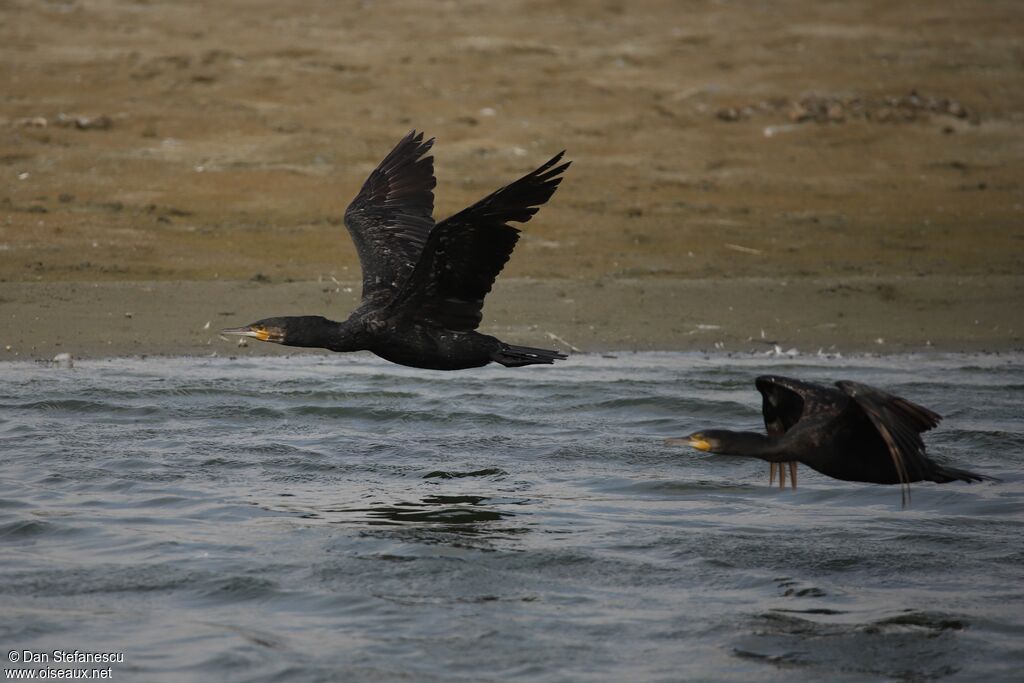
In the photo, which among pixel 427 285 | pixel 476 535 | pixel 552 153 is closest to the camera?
pixel 476 535

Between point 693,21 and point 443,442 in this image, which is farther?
point 693,21

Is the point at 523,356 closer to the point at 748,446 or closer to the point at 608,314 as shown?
the point at 748,446

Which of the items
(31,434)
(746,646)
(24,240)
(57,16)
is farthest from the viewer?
(57,16)

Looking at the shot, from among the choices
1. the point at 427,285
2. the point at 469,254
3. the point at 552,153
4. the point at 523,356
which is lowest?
the point at 523,356

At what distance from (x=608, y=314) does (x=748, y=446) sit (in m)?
5.77

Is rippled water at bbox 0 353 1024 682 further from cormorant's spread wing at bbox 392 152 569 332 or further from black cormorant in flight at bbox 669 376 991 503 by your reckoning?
cormorant's spread wing at bbox 392 152 569 332

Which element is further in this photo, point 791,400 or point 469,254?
point 469,254

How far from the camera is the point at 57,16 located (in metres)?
A: 20.8

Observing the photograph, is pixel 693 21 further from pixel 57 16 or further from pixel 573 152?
pixel 57 16

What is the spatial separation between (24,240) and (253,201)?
2603 millimetres

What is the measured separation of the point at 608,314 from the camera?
12.6 m

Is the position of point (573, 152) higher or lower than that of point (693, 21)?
lower

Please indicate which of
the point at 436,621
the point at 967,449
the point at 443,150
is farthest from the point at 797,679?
the point at 443,150

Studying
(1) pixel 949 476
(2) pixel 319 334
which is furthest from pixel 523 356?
(1) pixel 949 476
